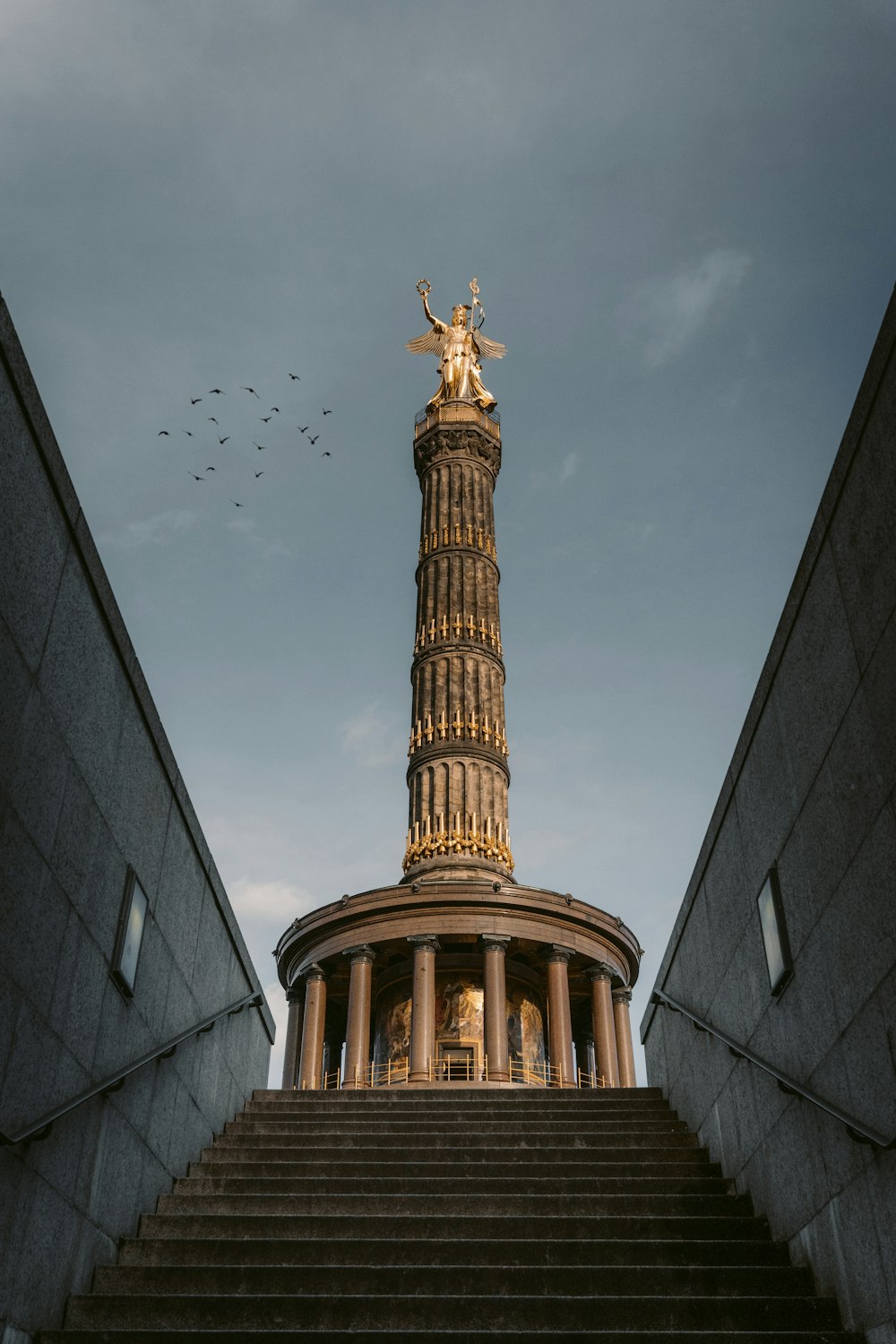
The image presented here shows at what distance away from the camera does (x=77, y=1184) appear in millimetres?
6723

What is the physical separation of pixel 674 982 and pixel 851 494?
6362mm

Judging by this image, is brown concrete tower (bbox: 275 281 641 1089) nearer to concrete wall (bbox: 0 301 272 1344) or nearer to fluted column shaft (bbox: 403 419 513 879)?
fluted column shaft (bbox: 403 419 513 879)

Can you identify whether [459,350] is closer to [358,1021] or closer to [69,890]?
[358,1021]

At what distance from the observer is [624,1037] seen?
27.6 meters

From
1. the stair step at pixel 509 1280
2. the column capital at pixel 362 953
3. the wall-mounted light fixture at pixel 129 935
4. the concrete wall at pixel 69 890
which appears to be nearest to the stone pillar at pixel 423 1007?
the column capital at pixel 362 953

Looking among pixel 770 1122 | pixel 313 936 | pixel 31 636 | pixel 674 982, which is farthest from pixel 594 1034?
pixel 31 636

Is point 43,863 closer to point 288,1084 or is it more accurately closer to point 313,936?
point 313,936

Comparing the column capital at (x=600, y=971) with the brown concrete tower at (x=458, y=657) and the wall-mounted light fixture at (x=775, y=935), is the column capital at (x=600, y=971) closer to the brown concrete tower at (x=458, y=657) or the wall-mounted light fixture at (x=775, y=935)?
the brown concrete tower at (x=458, y=657)

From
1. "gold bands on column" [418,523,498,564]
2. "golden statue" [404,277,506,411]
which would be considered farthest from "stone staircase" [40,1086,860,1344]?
"golden statue" [404,277,506,411]

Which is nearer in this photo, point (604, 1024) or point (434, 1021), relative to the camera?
point (434, 1021)

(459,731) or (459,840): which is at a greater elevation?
(459,731)


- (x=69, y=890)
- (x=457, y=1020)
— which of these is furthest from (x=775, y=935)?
(x=457, y=1020)

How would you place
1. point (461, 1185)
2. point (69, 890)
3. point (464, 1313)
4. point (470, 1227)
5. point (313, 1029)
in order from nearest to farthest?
point (464, 1313) → point (69, 890) → point (470, 1227) → point (461, 1185) → point (313, 1029)

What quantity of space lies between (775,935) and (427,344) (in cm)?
3745
